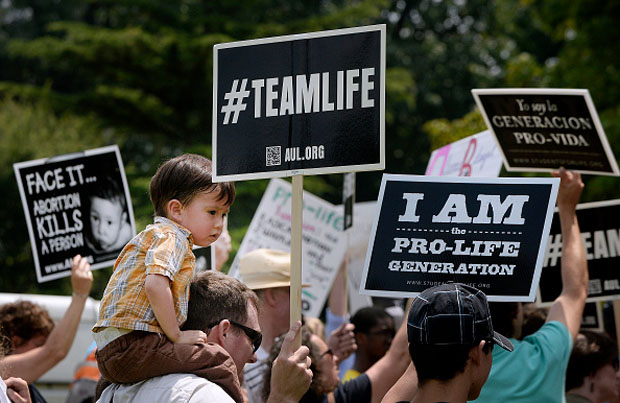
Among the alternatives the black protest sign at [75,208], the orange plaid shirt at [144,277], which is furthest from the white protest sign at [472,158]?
the orange plaid shirt at [144,277]

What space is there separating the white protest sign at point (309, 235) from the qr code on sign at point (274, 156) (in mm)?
3745

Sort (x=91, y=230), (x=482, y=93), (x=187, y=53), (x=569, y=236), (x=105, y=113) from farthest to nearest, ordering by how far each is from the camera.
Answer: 1. (x=105, y=113)
2. (x=187, y=53)
3. (x=91, y=230)
4. (x=482, y=93)
5. (x=569, y=236)

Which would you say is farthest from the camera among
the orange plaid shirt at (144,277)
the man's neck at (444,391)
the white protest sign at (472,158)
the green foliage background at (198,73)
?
the green foliage background at (198,73)

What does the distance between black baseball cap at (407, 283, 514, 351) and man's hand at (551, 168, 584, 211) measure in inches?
61.4

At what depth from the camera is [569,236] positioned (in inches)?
171

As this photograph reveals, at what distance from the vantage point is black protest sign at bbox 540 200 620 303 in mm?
5125

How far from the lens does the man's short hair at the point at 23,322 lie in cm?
508

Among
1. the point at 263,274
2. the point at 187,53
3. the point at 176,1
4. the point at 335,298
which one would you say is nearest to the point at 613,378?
the point at 263,274

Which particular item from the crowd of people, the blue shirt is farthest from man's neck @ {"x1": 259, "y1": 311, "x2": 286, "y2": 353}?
the blue shirt

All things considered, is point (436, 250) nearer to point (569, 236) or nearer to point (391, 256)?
point (391, 256)

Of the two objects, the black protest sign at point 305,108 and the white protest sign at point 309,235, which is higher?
the white protest sign at point 309,235

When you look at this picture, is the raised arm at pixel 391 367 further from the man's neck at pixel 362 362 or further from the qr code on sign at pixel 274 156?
the man's neck at pixel 362 362

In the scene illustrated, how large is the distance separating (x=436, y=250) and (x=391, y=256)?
188 mm

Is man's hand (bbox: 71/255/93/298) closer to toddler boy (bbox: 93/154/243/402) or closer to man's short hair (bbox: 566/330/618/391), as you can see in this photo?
toddler boy (bbox: 93/154/243/402)
